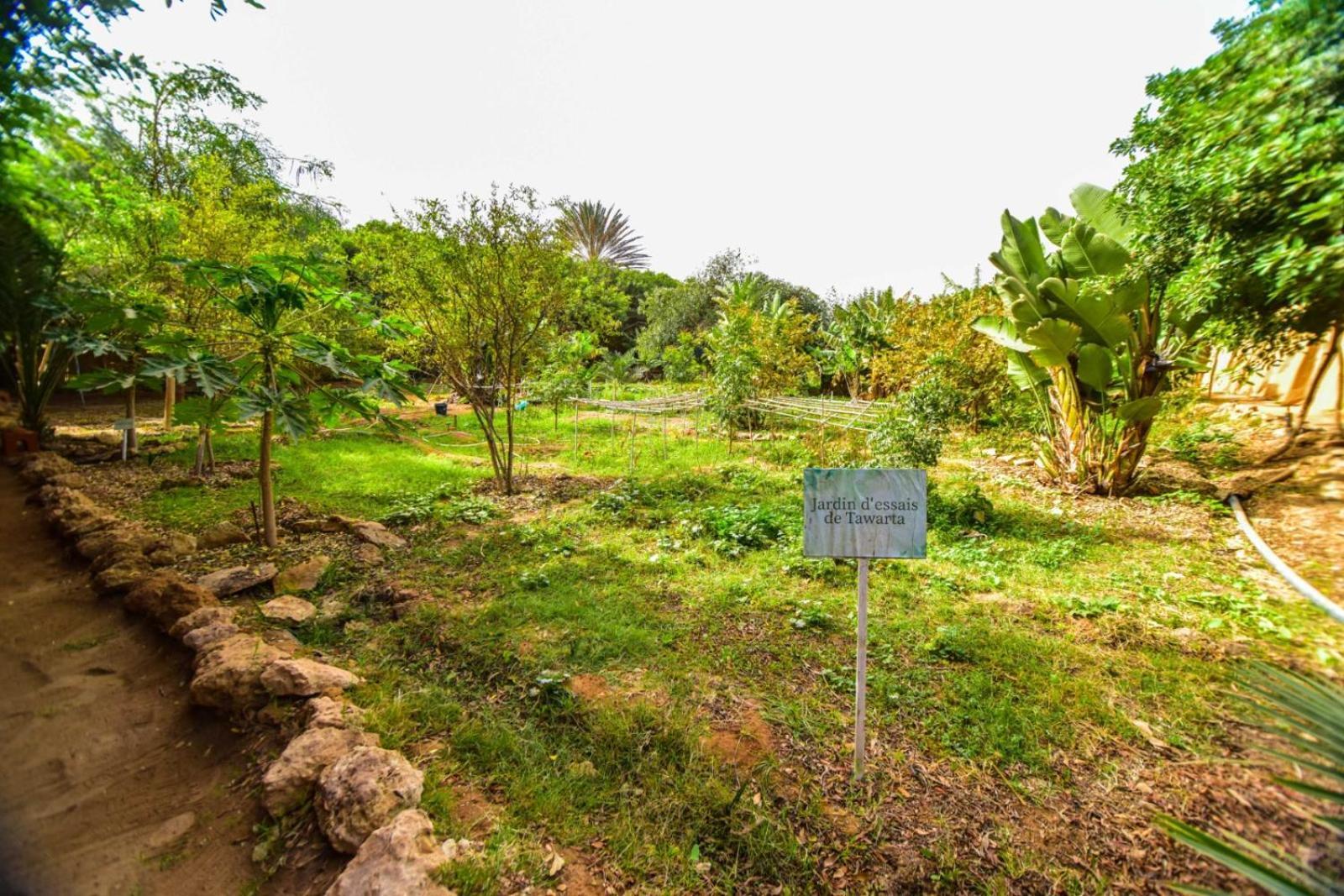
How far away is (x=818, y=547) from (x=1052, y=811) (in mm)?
1424

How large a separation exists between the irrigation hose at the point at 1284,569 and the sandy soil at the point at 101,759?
3.19 metres

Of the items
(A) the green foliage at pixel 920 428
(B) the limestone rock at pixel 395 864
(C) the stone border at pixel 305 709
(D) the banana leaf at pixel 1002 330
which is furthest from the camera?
(D) the banana leaf at pixel 1002 330

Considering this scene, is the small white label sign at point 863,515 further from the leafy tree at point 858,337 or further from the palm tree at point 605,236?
the palm tree at point 605,236

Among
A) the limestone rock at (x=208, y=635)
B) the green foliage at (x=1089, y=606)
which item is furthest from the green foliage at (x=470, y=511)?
the green foliage at (x=1089, y=606)

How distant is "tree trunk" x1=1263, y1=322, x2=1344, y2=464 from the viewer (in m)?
2.08

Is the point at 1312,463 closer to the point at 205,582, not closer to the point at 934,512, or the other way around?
the point at 934,512

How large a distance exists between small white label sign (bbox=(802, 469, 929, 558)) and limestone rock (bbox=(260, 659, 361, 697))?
8.16 ft

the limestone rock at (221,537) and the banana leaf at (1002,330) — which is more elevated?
the banana leaf at (1002,330)

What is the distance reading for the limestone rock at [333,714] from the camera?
2.19 m

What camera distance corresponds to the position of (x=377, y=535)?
16.6ft

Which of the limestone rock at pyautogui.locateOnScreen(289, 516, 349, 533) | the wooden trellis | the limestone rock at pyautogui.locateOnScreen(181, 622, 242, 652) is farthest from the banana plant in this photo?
the limestone rock at pyautogui.locateOnScreen(289, 516, 349, 533)

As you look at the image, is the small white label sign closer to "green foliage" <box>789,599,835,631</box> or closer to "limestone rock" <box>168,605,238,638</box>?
"green foliage" <box>789,599,835,631</box>

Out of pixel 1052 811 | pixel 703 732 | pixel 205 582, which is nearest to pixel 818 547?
pixel 703 732

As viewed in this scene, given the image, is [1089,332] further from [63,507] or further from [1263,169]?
[63,507]
